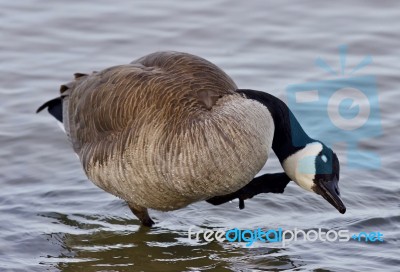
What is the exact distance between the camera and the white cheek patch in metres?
8.01

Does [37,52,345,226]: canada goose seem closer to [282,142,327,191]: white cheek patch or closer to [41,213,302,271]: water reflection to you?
[282,142,327,191]: white cheek patch

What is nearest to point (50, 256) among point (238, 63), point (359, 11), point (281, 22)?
point (238, 63)

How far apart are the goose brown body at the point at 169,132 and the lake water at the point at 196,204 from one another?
56 cm

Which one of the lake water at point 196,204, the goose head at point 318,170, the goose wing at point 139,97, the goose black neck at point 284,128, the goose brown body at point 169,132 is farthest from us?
the lake water at point 196,204

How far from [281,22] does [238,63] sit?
146cm

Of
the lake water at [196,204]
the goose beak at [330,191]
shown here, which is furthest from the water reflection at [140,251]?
the goose beak at [330,191]

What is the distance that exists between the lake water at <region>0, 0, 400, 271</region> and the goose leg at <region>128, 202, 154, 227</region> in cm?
7

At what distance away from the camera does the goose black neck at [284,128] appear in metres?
8.10

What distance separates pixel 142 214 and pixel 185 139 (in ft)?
4.57

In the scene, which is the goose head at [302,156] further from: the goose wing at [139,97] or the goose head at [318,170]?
the goose wing at [139,97]

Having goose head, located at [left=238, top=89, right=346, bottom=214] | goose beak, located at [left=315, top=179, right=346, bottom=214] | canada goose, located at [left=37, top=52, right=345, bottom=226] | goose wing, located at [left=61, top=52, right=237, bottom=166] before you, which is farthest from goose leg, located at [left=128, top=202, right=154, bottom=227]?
goose beak, located at [left=315, top=179, right=346, bottom=214]

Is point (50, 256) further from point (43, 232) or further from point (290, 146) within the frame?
point (290, 146)

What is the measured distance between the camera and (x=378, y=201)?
369 inches

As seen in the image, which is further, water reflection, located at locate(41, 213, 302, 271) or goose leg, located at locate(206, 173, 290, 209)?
goose leg, located at locate(206, 173, 290, 209)
